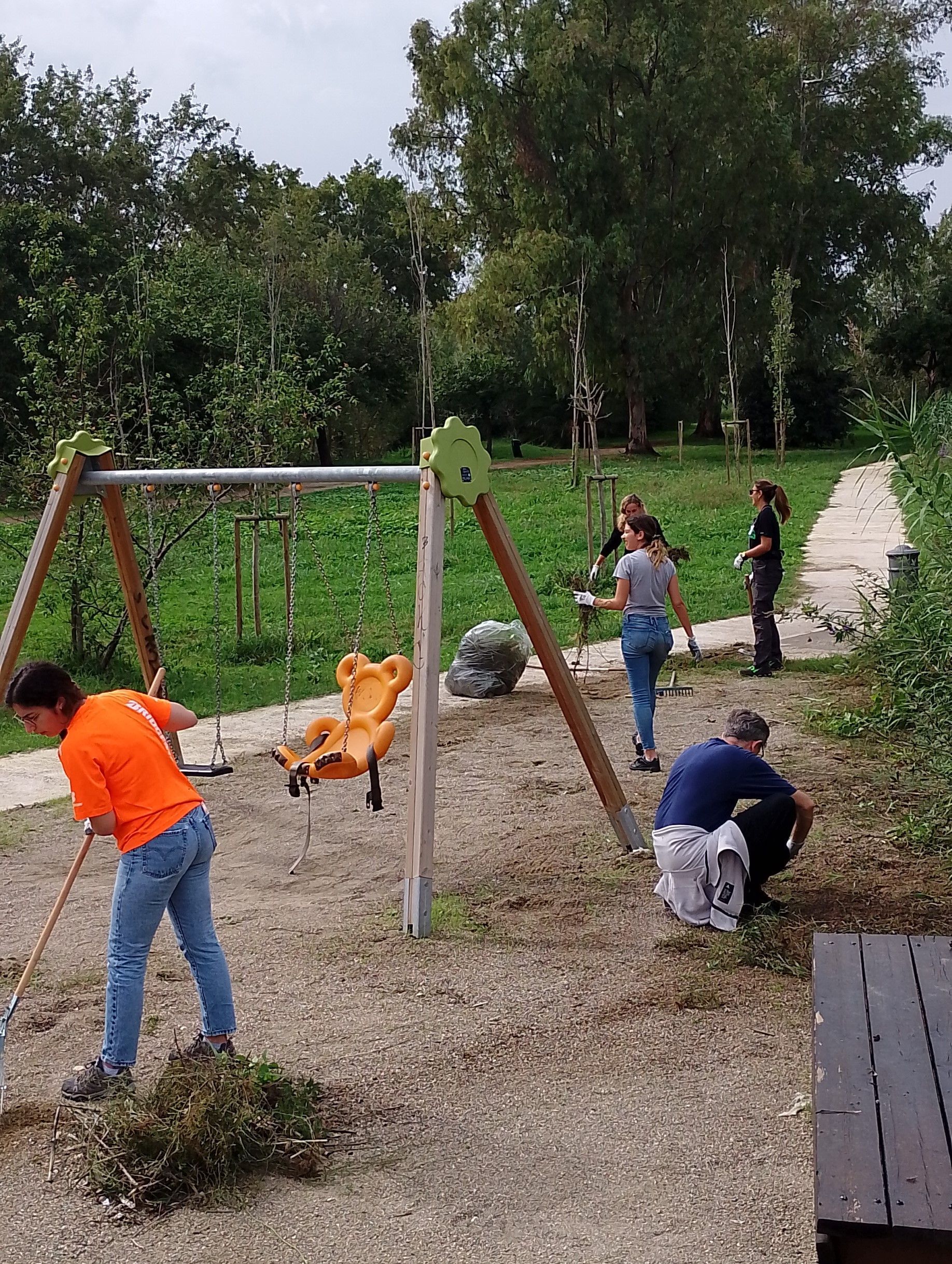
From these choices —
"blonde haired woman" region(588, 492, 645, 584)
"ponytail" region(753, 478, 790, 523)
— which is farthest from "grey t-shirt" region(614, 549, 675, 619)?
"ponytail" region(753, 478, 790, 523)

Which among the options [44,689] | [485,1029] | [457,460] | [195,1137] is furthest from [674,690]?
[195,1137]

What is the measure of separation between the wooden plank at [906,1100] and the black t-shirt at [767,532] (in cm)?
661

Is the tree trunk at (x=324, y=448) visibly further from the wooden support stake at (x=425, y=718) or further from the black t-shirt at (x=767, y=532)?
the wooden support stake at (x=425, y=718)

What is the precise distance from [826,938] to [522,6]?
3402 cm

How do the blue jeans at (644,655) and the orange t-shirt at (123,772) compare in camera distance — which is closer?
the orange t-shirt at (123,772)

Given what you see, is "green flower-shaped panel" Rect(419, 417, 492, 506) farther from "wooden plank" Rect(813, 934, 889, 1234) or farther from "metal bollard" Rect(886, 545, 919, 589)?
"metal bollard" Rect(886, 545, 919, 589)

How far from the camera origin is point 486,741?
8.97 m

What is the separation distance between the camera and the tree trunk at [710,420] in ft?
134

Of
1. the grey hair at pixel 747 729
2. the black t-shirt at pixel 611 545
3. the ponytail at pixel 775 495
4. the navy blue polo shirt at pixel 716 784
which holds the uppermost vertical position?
the ponytail at pixel 775 495

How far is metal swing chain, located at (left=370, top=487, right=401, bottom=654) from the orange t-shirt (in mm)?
1654

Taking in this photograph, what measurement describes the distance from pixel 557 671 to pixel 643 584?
1.62m

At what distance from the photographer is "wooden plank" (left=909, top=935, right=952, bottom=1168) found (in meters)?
3.00

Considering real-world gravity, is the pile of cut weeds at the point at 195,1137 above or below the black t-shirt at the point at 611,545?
below

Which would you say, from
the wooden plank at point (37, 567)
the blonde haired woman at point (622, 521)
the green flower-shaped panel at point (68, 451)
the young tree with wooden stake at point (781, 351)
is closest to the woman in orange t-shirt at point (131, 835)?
the wooden plank at point (37, 567)
